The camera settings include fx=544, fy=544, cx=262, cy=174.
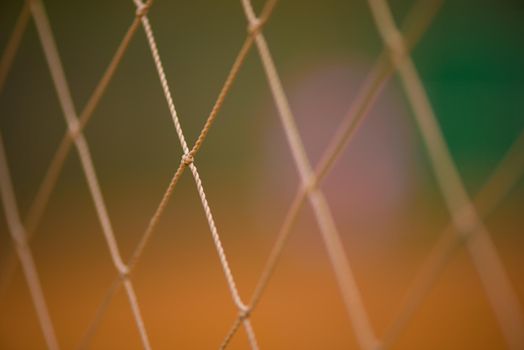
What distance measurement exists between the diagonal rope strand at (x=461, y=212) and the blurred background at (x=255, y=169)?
5 cm

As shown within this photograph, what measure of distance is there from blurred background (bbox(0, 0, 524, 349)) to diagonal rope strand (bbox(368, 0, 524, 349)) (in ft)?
0.18

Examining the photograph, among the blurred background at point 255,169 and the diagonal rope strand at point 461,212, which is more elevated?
the blurred background at point 255,169

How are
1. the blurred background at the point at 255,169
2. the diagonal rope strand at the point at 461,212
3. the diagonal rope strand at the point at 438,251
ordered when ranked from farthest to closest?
the blurred background at the point at 255,169 → the diagonal rope strand at the point at 438,251 → the diagonal rope strand at the point at 461,212

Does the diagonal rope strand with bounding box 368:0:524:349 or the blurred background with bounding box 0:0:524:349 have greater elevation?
the blurred background with bounding box 0:0:524:349

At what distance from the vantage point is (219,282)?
1.55 metres

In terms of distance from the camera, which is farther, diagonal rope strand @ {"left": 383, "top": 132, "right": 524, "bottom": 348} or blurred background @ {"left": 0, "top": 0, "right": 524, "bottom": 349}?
blurred background @ {"left": 0, "top": 0, "right": 524, "bottom": 349}

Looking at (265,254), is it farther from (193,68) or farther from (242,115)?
(193,68)

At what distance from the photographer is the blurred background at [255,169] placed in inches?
55.1

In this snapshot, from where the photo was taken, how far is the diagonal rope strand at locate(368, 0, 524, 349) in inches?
10.6

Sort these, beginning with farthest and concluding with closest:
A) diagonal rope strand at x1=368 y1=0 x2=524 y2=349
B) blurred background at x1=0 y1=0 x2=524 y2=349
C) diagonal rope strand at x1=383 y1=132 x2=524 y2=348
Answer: blurred background at x1=0 y1=0 x2=524 y2=349
diagonal rope strand at x1=383 y1=132 x2=524 y2=348
diagonal rope strand at x1=368 y1=0 x2=524 y2=349

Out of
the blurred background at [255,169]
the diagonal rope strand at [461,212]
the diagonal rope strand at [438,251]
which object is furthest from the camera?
the blurred background at [255,169]

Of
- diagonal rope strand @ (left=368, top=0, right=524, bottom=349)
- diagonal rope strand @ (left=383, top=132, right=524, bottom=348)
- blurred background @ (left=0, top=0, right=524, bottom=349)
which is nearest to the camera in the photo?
diagonal rope strand @ (left=368, top=0, right=524, bottom=349)

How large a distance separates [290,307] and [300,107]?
901 millimetres

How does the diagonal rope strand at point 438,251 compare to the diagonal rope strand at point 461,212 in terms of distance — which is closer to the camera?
the diagonal rope strand at point 461,212
